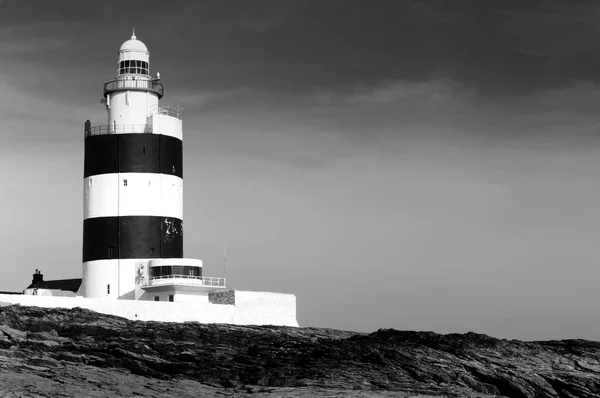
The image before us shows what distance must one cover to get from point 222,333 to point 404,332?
21.6ft

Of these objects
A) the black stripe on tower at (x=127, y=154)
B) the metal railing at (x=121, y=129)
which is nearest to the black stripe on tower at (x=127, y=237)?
the black stripe on tower at (x=127, y=154)

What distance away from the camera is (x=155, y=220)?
142ft

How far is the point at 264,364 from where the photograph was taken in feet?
91.8

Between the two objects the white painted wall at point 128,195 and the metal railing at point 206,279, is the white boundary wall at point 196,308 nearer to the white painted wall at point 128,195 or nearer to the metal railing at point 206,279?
the metal railing at point 206,279

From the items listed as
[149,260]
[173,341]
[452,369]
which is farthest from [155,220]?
[452,369]

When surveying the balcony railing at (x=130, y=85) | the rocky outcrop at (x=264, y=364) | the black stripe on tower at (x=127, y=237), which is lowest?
the rocky outcrop at (x=264, y=364)

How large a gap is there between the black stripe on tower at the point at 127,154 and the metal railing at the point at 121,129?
0.75 ft

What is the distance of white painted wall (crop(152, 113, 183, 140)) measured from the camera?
4388 centimetres

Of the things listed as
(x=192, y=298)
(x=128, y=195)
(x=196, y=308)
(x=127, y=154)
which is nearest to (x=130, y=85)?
(x=127, y=154)

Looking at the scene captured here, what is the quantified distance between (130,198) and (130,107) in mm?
4079

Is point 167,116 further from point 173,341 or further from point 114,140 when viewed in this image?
point 173,341

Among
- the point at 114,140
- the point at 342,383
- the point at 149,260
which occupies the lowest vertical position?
the point at 342,383

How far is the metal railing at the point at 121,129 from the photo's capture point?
43.7 metres

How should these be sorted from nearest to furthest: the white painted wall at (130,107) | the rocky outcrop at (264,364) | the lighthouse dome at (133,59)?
the rocky outcrop at (264,364)
the white painted wall at (130,107)
the lighthouse dome at (133,59)
